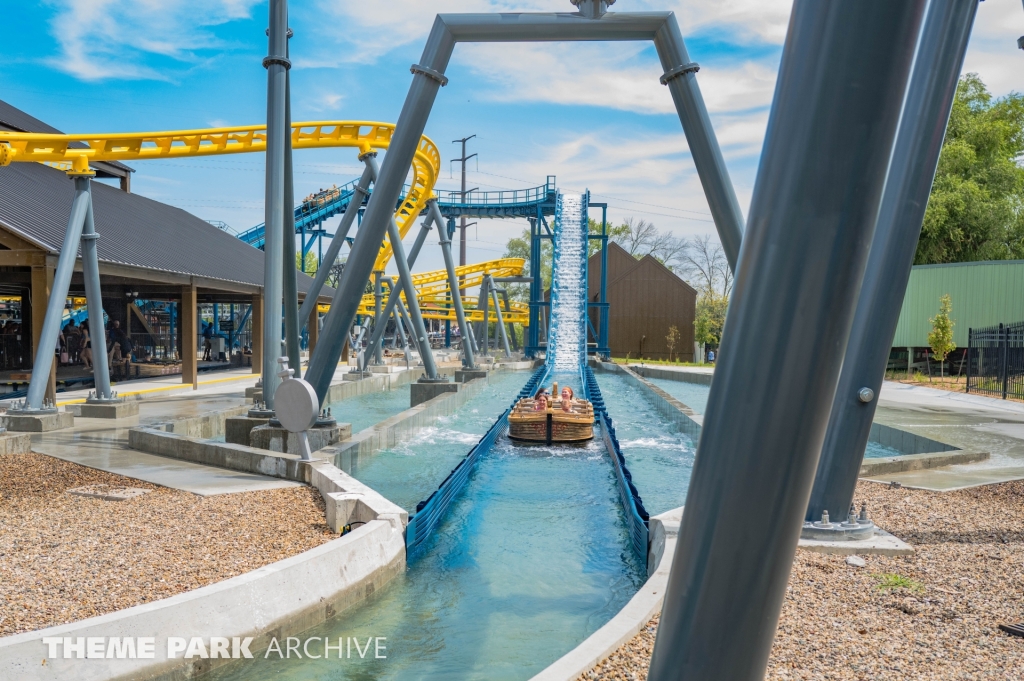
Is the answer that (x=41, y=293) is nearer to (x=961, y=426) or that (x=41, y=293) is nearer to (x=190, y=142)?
(x=190, y=142)

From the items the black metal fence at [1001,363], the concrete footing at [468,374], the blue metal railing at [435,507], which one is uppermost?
the black metal fence at [1001,363]

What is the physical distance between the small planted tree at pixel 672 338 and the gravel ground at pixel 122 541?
35.5 metres

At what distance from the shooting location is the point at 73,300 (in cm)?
2869

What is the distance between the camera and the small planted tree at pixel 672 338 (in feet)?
136

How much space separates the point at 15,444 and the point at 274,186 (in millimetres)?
4486

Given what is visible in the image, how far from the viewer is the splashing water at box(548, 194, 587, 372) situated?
111 ft

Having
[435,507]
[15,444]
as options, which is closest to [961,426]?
[435,507]

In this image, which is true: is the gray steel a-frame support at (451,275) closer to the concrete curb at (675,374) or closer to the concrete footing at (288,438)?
the concrete curb at (675,374)

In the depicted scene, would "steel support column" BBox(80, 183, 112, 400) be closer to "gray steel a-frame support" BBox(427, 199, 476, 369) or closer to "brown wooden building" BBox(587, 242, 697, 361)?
"gray steel a-frame support" BBox(427, 199, 476, 369)

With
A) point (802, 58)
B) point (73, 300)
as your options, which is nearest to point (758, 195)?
point (802, 58)

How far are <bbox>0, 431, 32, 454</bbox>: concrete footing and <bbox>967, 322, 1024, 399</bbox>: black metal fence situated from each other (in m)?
20.2

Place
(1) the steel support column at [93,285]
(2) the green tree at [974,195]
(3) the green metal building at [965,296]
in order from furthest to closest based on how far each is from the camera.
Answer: (2) the green tree at [974,195] → (3) the green metal building at [965,296] → (1) the steel support column at [93,285]

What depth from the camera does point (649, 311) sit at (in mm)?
43250

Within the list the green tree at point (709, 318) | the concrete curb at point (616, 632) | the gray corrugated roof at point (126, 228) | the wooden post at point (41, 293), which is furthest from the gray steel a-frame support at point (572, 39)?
the green tree at point (709, 318)
